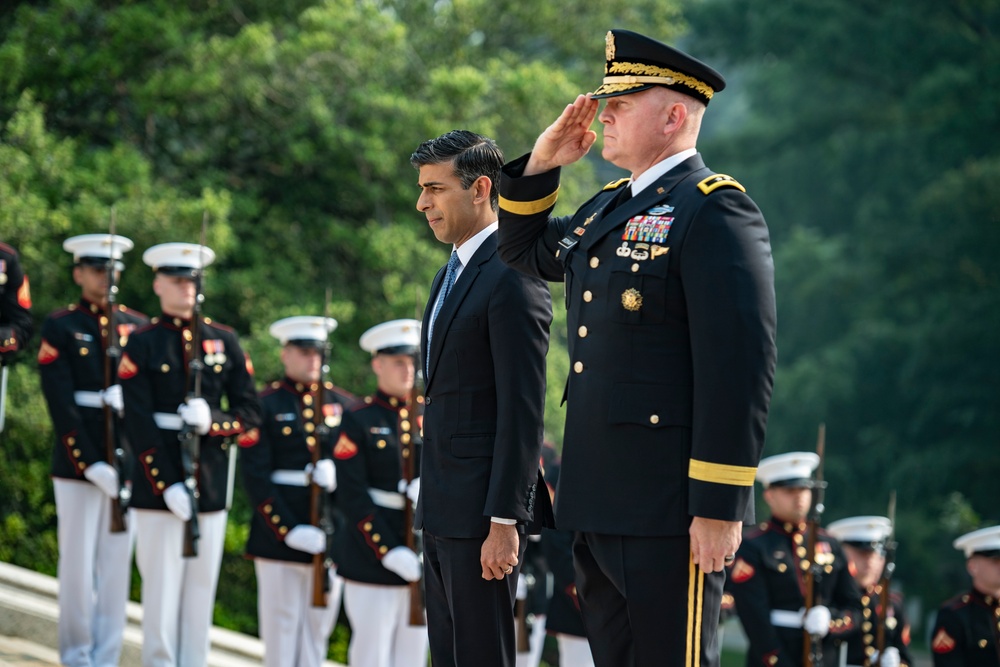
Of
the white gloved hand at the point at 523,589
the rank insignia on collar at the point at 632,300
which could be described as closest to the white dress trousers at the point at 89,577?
the white gloved hand at the point at 523,589

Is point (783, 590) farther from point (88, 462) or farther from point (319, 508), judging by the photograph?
point (88, 462)

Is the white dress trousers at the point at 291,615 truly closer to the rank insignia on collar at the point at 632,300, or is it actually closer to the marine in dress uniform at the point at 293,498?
the marine in dress uniform at the point at 293,498

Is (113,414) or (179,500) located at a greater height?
(113,414)

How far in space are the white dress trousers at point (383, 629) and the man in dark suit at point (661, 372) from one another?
3.64 meters

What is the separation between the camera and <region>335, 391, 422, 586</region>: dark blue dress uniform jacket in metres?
6.71

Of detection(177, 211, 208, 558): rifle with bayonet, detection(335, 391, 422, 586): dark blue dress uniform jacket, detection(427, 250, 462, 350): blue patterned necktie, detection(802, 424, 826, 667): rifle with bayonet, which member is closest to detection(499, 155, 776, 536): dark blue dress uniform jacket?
detection(427, 250, 462, 350): blue patterned necktie

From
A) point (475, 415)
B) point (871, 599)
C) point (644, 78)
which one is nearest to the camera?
point (644, 78)

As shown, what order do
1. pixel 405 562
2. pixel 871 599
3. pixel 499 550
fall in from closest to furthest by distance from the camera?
pixel 499 550, pixel 405 562, pixel 871 599

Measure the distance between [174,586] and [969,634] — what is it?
4824 mm

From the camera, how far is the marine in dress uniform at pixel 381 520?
22.0 feet

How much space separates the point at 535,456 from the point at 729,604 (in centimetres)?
491

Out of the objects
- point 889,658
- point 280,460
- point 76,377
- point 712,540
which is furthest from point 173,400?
point 889,658

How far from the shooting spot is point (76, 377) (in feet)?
23.4

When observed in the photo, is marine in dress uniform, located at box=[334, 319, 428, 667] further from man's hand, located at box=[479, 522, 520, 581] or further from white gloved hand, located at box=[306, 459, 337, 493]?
man's hand, located at box=[479, 522, 520, 581]
